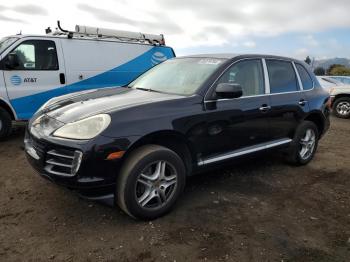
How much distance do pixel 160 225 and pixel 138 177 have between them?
55 centimetres

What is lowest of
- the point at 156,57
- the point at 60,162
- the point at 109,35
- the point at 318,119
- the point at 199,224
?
the point at 199,224

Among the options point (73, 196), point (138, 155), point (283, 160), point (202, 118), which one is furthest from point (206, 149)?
point (283, 160)

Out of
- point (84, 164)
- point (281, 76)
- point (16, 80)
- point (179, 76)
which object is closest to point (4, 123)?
point (16, 80)

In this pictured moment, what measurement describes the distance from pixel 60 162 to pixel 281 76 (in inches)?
131

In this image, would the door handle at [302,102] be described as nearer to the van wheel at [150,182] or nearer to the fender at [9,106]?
the van wheel at [150,182]

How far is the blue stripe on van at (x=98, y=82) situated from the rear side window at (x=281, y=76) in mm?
3972

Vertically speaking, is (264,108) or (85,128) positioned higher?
(264,108)

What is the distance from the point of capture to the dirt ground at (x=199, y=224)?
9.75ft

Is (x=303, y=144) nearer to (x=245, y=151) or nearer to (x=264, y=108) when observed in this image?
(x=264, y=108)

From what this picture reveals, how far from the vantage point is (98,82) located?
7598mm

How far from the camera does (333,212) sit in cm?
391

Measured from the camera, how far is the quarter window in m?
6.54

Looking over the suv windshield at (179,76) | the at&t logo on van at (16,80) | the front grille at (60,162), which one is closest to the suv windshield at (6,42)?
the at&t logo on van at (16,80)

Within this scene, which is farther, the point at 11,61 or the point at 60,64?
the point at 60,64
